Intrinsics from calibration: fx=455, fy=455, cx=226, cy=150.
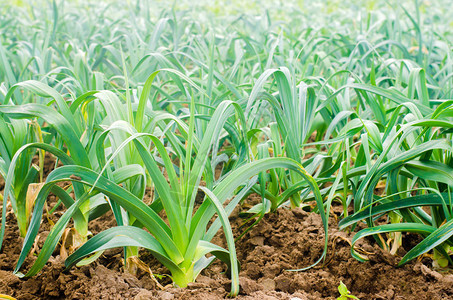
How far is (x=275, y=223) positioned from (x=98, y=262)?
55 cm

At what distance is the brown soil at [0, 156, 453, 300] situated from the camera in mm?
1110

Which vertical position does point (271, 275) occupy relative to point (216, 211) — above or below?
below

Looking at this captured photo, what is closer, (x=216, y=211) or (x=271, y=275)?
(x=216, y=211)

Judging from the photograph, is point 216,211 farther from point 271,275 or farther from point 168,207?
point 271,275

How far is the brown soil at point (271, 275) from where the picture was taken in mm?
1110

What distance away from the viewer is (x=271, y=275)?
1.25 m

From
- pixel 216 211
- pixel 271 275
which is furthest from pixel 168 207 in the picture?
pixel 271 275

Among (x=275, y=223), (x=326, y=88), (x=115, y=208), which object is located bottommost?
(x=275, y=223)

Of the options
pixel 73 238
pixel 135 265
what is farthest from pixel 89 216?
pixel 135 265

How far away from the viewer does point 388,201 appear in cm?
129

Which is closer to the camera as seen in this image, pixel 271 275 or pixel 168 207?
pixel 168 207

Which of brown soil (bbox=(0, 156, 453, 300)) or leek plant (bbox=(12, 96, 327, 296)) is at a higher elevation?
Result: leek plant (bbox=(12, 96, 327, 296))

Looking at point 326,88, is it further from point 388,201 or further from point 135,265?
point 135,265

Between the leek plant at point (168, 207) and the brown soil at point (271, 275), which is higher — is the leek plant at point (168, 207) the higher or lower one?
the higher one
